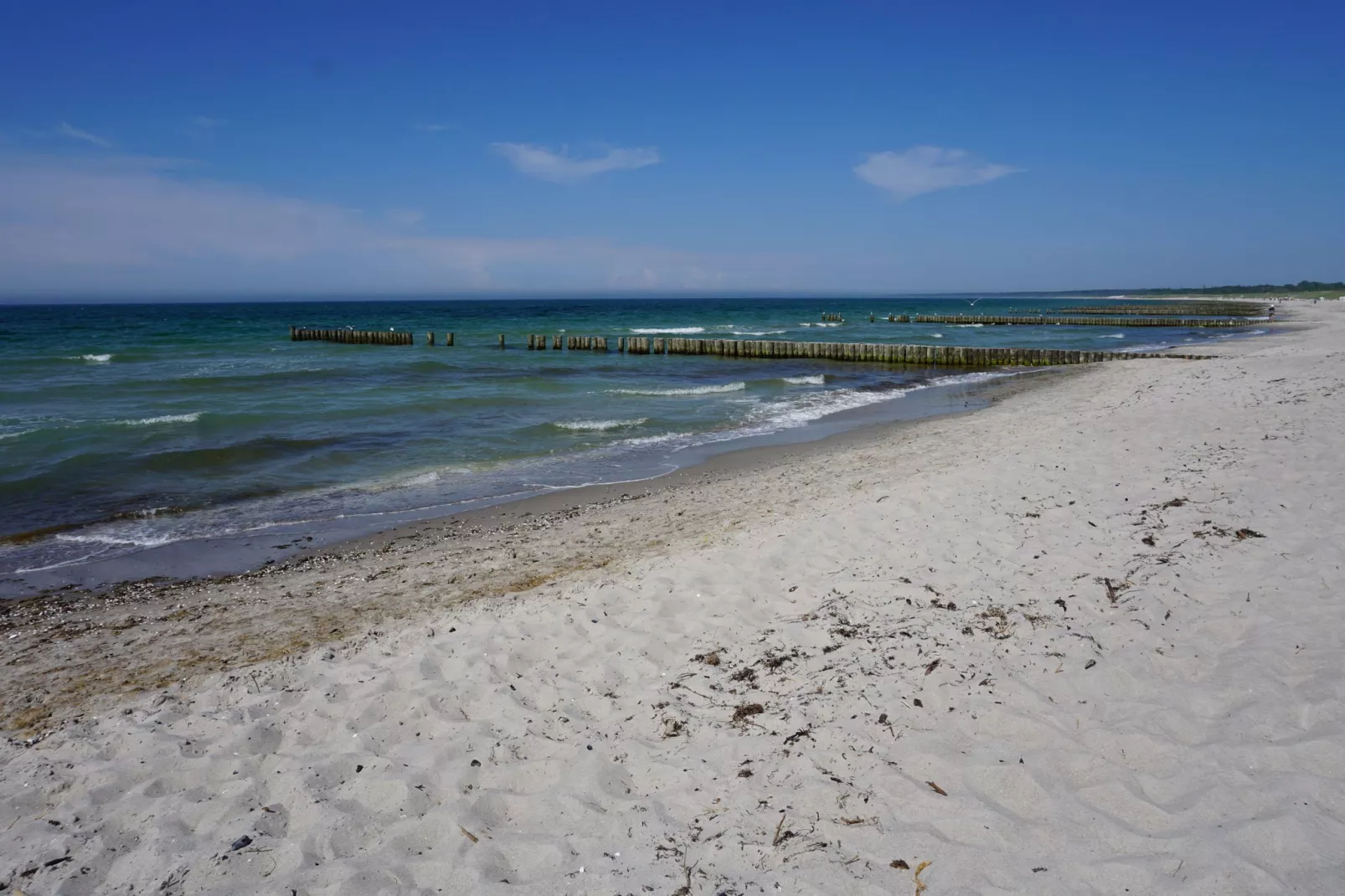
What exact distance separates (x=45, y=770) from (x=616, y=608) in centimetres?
334

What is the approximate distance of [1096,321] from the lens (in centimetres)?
6047

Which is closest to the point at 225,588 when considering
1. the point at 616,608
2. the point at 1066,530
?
the point at 616,608

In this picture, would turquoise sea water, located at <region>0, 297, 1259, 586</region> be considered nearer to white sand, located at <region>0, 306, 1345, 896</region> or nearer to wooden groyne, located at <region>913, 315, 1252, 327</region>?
white sand, located at <region>0, 306, 1345, 896</region>

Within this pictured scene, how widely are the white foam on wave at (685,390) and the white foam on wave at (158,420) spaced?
11.0 metres

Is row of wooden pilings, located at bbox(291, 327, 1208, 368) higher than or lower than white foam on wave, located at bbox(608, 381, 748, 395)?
higher

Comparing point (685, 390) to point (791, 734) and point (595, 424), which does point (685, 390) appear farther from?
point (791, 734)

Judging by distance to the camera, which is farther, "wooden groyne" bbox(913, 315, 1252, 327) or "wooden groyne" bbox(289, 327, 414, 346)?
"wooden groyne" bbox(913, 315, 1252, 327)

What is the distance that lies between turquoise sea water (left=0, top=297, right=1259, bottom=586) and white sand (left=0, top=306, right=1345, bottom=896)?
4.30 meters

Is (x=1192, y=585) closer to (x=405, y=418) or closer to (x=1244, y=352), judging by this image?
(x=405, y=418)

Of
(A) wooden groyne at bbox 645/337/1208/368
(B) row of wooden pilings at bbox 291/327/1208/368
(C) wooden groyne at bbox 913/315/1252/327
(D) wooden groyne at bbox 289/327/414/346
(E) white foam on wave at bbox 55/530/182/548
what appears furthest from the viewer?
(C) wooden groyne at bbox 913/315/1252/327

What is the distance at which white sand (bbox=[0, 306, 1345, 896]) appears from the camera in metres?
3.04

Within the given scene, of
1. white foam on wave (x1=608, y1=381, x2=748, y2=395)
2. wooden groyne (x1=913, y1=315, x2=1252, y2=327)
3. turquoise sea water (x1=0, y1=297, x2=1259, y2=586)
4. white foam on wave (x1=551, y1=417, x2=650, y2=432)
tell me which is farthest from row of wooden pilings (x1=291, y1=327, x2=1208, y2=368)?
wooden groyne (x1=913, y1=315, x2=1252, y2=327)

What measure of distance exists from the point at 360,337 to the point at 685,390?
29208mm

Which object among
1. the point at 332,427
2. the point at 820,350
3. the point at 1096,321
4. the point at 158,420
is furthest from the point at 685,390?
the point at 1096,321
